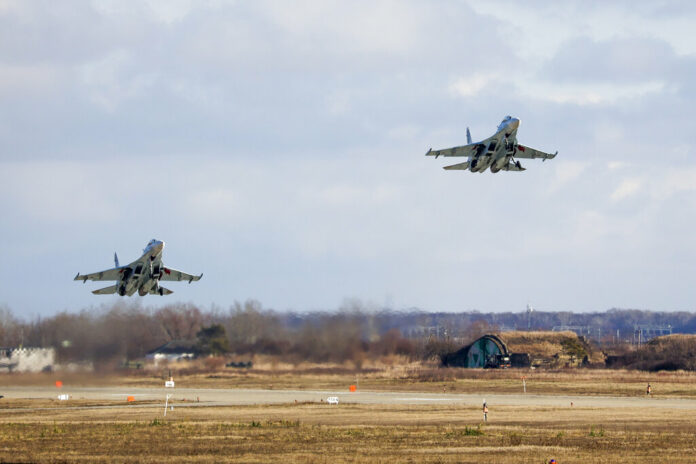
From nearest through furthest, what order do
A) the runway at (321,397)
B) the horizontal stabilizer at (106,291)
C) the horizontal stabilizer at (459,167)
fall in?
1. the horizontal stabilizer at (459,167)
2. the horizontal stabilizer at (106,291)
3. the runway at (321,397)

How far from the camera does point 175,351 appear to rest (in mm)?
103750

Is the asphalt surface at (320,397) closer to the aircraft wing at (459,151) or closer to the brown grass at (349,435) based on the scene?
the brown grass at (349,435)

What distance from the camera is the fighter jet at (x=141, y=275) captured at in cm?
5228

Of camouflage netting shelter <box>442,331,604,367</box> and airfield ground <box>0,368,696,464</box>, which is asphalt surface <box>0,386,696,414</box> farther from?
camouflage netting shelter <box>442,331,604,367</box>

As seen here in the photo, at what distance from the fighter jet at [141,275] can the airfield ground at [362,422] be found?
24.1 feet

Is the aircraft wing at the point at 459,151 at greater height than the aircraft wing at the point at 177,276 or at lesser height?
greater

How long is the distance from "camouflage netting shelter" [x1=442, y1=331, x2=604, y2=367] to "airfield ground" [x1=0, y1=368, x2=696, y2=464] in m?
18.1

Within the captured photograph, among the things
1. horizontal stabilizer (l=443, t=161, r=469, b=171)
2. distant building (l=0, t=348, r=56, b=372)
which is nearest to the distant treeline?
distant building (l=0, t=348, r=56, b=372)

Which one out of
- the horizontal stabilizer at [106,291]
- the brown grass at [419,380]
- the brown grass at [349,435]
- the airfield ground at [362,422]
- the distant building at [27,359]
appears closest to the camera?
the brown grass at [349,435]

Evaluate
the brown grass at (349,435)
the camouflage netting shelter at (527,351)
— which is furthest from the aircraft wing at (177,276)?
the camouflage netting shelter at (527,351)

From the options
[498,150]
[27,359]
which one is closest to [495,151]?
[498,150]

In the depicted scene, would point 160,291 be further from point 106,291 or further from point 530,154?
point 530,154

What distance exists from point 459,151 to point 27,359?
128ft

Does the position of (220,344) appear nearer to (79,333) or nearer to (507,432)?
(79,333)
